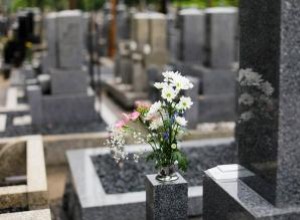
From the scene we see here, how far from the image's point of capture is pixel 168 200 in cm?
388

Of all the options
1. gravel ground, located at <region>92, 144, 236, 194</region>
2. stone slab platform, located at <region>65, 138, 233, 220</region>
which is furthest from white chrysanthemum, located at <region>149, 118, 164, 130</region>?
gravel ground, located at <region>92, 144, 236, 194</region>

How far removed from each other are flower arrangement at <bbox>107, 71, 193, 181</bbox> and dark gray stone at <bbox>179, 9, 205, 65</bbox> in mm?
8169

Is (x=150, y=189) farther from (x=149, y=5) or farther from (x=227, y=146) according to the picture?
(x=149, y=5)

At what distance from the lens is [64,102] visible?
9.97m

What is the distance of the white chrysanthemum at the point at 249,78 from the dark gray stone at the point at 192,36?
8060mm

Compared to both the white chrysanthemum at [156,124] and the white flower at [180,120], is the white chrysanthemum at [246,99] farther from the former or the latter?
the white chrysanthemum at [156,124]

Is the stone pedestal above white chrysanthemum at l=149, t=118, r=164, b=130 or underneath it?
underneath

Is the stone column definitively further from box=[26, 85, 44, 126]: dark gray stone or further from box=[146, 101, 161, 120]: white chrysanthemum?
box=[146, 101, 161, 120]: white chrysanthemum

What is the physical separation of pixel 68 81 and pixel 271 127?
7.08 meters

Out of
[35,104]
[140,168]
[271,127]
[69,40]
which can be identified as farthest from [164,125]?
[69,40]

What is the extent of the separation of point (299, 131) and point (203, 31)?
887 cm

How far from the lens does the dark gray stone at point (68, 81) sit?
10.1 metres

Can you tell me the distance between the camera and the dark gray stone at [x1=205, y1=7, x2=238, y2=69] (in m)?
11.0

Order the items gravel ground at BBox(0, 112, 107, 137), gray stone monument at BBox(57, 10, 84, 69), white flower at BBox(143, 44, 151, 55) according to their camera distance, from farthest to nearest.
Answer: white flower at BBox(143, 44, 151, 55) < gray stone monument at BBox(57, 10, 84, 69) < gravel ground at BBox(0, 112, 107, 137)
